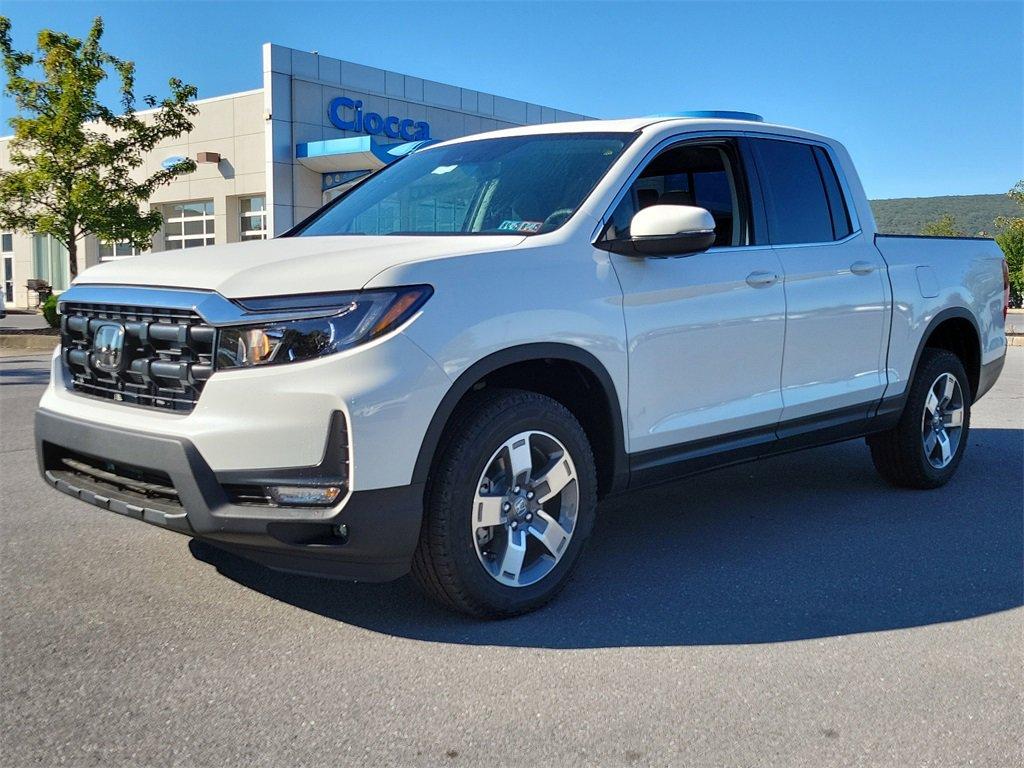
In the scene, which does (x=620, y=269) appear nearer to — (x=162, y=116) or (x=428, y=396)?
(x=428, y=396)

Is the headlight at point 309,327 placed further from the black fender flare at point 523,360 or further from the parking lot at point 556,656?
the parking lot at point 556,656

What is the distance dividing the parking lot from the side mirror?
4.34 feet

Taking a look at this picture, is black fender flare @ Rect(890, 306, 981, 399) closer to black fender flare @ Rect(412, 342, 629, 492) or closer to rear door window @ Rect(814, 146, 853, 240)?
rear door window @ Rect(814, 146, 853, 240)

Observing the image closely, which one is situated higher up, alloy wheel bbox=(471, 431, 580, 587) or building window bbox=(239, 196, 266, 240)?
building window bbox=(239, 196, 266, 240)

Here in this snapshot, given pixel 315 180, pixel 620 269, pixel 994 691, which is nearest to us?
pixel 994 691

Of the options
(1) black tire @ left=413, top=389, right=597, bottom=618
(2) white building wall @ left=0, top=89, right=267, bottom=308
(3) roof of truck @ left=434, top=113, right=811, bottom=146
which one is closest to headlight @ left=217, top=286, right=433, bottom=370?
(1) black tire @ left=413, top=389, right=597, bottom=618

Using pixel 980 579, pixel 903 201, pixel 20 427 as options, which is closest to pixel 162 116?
pixel 20 427

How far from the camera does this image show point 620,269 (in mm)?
3922

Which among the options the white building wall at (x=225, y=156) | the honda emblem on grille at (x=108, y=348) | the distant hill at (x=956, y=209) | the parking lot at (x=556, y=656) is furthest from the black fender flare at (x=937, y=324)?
the distant hill at (x=956, y=209)

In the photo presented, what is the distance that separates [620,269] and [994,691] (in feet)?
6.24

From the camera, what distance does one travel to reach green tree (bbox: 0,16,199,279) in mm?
21812

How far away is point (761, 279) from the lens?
450cm

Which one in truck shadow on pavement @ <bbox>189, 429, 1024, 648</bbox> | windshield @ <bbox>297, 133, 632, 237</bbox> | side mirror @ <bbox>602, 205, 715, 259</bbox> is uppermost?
windshield @ <bbox>297, 133, 632, 237</bbox>

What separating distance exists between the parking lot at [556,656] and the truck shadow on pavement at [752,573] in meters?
0.02
